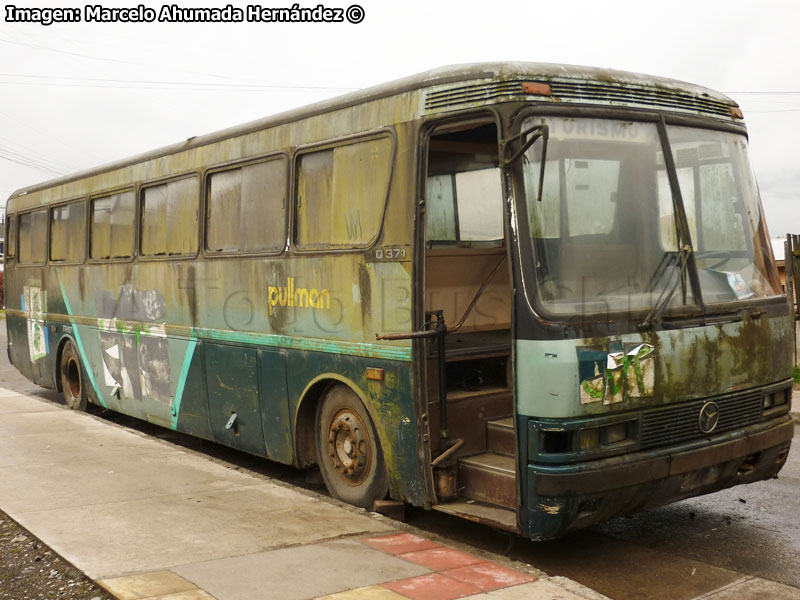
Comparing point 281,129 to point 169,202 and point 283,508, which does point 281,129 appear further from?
point 283,508

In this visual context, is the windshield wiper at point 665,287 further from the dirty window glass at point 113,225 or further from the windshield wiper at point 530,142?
the dirty window glass at point 113,225

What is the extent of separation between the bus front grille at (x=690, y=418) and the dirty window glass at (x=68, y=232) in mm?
8627

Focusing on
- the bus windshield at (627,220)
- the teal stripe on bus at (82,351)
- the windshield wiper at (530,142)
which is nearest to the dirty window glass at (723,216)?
the bus windshield at (627,220)

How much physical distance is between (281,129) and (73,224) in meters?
5.67

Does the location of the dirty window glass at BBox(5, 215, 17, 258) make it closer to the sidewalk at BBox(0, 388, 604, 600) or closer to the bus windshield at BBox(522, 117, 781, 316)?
the sidewalk at BBox(0, 388, 604, 600)

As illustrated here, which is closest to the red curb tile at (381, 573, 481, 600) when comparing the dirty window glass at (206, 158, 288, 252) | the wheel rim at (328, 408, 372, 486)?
the wheel rim at (328, 408, 372, 486)

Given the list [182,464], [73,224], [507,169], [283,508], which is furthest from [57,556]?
[73,224]

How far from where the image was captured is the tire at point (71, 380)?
12625 mm

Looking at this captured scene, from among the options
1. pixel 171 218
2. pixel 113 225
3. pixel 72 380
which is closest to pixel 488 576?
pixel 171 218

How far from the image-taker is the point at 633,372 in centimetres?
548

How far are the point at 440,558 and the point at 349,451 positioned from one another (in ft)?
5.50

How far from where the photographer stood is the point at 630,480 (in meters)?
5.46

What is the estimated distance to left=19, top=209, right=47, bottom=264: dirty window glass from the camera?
1346 cm

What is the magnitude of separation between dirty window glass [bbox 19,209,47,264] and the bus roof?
8.18 meters
